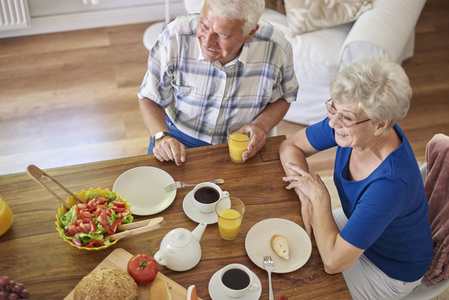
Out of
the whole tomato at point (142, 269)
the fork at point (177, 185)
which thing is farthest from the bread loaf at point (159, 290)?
the fork at point (177, 185)

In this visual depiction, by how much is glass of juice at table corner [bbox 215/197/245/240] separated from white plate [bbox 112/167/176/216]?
193 mm

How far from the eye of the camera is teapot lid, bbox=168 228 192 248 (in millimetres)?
1462

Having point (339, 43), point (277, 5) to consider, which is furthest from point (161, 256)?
point (277, 5)

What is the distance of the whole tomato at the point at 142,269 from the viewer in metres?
1.41

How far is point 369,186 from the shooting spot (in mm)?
1634

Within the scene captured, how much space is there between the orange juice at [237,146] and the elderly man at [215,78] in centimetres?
3

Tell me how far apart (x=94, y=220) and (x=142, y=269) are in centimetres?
22

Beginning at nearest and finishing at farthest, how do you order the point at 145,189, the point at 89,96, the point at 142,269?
the point at 142,269 < the point at 145,189 < the point at 89,96

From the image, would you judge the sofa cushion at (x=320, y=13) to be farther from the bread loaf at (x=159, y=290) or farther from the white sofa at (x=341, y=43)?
the bread loaf at (x=159, y=290)

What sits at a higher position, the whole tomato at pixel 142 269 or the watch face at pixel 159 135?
the whole tomato at pixel 142 269

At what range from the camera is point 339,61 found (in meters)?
2.97

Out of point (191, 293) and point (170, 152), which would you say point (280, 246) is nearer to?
point (191, 293)

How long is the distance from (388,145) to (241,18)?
676mm

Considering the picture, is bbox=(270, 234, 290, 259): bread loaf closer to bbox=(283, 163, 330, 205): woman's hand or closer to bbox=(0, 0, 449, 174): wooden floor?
bbox=(283, 163, 330, 205): woman's hand
